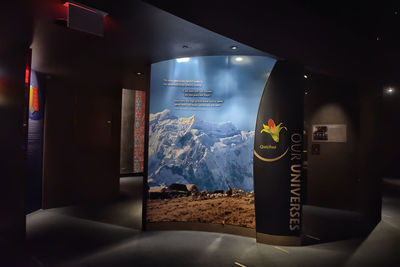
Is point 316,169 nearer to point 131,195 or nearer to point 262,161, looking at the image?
point 262,161

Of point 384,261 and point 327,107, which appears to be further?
point 327,107

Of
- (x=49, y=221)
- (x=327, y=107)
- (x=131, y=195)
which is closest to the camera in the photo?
(x=49, y=221)

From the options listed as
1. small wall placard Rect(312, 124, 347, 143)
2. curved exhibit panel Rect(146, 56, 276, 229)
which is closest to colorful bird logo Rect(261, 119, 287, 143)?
curved exhibit panel Rect(146, 56, 276, 229)

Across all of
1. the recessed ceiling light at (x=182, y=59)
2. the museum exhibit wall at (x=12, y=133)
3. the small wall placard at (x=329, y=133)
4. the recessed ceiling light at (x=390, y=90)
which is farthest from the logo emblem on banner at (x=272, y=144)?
the recessed ceiling light at (x=390, y=90)

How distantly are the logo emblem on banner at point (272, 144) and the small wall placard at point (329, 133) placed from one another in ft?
9.81

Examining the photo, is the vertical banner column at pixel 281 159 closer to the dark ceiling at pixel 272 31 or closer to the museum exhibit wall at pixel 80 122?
the dark ceiling at pixel 272 31

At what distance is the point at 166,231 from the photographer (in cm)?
475

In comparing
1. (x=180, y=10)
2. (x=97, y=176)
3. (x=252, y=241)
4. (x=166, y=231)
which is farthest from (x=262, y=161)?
(x=97, y=176)

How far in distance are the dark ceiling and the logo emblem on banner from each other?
3.42ft

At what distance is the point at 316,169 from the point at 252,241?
3.24m

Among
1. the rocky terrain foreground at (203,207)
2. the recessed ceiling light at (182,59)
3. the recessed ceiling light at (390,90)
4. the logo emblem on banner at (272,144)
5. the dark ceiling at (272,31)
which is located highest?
the recessed ceiling light at (390,90)

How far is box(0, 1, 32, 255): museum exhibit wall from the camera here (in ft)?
11.2

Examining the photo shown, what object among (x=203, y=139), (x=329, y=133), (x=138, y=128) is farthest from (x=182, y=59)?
(x=138, y=128)

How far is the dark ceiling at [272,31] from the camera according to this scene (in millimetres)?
3154
